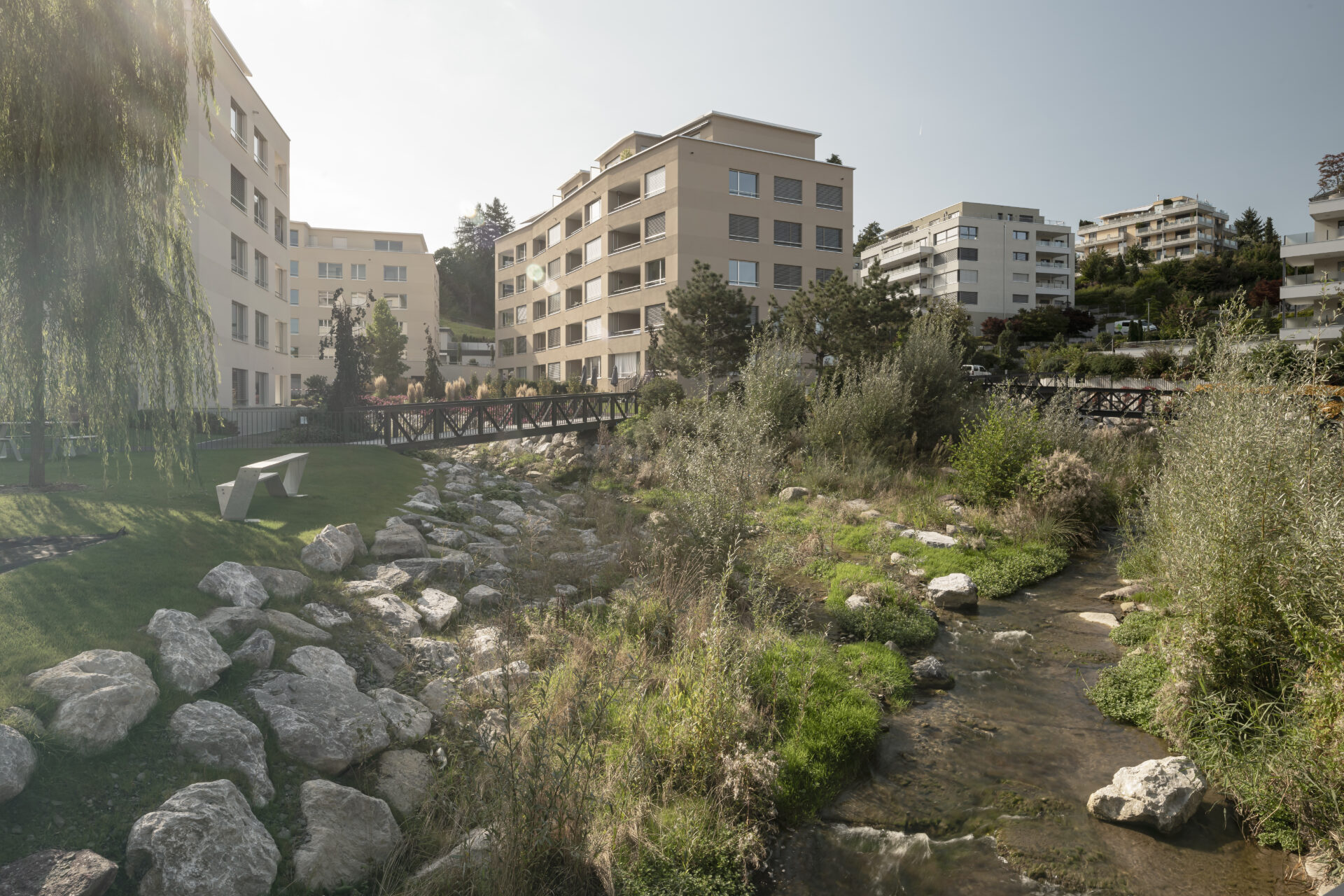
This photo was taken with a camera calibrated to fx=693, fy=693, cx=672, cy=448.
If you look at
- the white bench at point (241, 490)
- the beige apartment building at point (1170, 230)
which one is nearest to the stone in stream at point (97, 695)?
the white bench at point (241, 490)

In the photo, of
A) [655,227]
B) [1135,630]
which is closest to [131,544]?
[1135,630]

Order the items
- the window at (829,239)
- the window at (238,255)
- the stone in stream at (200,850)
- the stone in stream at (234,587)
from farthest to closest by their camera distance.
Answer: the window at (829,239) < the window at (238,255) < the stone in stream at (234,587) < the stone in stream at (200,850)

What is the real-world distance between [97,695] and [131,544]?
3904 millimetres

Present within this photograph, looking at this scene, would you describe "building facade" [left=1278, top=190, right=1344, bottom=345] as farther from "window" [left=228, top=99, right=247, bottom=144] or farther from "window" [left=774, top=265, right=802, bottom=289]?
"window" [left=228, top=99, right=247, bottom=144]

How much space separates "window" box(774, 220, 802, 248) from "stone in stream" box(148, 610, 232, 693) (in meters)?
37.1

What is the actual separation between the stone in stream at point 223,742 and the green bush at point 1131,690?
725 cm

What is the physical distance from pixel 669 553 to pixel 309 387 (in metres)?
29.7

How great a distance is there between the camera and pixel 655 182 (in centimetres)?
3869

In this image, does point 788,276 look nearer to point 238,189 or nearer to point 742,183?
point 742,183

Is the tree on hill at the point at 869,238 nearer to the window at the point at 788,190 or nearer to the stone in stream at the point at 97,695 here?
the window at the point at 788,190

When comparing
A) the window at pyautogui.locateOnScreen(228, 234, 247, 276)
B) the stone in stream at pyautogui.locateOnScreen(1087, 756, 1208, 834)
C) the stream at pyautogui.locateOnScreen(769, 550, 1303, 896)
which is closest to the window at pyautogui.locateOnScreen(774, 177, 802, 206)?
the window at pyautogui.locateOnScreen(228, 234, 247, 276)

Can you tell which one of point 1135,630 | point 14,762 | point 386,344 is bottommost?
point 1135,630

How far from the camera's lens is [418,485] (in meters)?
15.8

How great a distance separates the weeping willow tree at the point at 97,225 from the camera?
8773 mm
